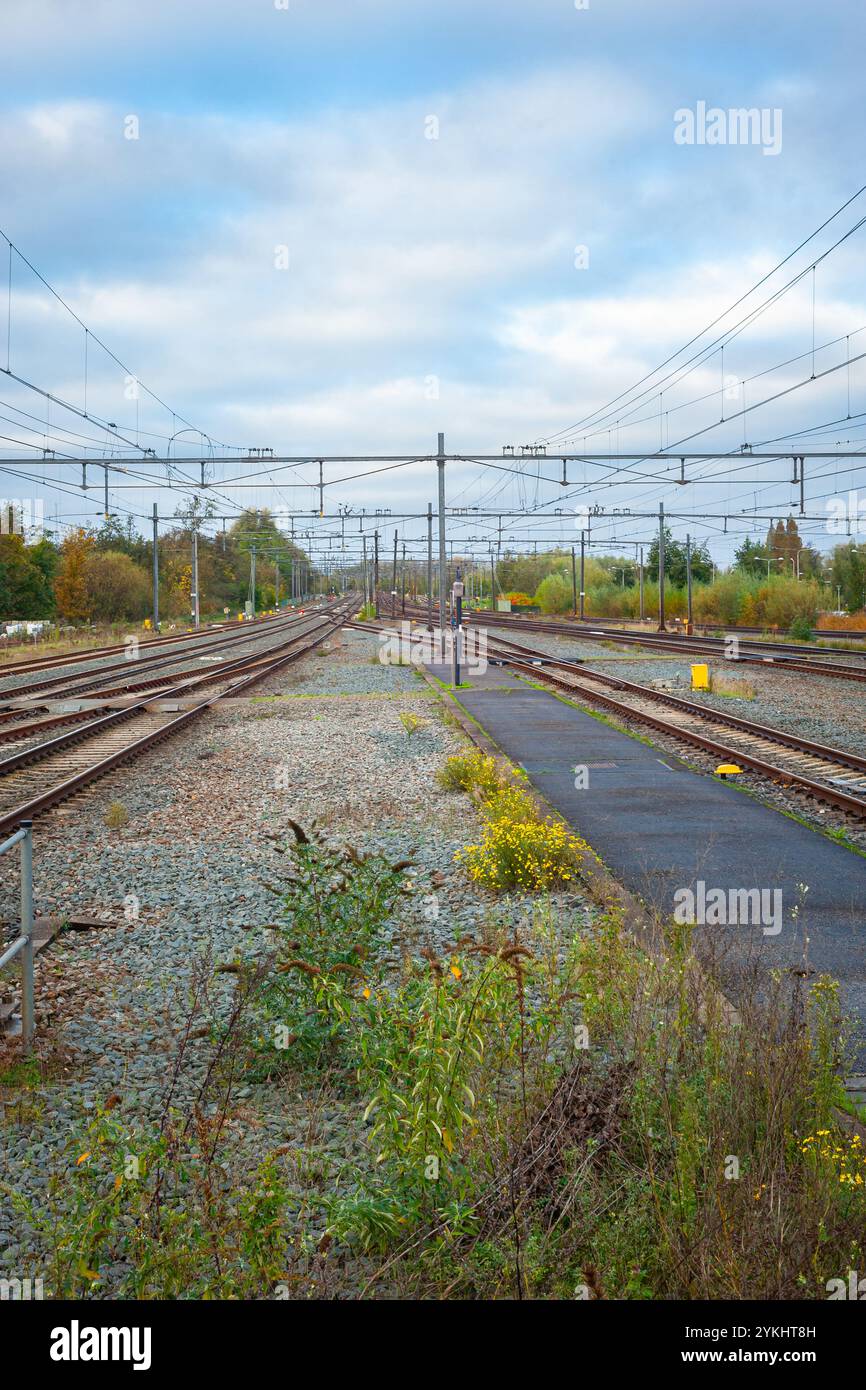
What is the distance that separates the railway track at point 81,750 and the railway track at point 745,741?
8752 mm

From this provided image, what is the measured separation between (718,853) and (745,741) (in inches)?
321

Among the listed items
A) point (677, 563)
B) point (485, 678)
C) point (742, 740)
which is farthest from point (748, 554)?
point (742, 740)

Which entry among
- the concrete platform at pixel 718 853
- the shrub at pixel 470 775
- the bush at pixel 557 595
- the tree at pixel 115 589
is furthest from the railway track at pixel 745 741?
the bush at pixel 557 595

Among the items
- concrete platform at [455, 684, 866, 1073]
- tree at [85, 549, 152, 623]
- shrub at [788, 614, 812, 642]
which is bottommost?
concrete platform at [455, 684, 866, 1073]

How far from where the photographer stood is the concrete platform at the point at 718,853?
700 cm

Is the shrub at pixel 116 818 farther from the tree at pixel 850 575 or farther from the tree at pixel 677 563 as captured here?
the tree at pixel 677 563

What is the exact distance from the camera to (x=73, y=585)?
6059cm

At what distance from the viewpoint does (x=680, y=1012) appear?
514cm

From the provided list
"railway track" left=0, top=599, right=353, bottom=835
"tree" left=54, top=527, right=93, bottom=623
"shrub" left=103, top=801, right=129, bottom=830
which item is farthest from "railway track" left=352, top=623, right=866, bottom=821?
"tree" left=54, top=527, right=93, bottom=623

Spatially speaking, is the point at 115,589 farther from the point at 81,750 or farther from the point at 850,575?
the point at 81,750

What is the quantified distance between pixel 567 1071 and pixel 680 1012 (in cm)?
63

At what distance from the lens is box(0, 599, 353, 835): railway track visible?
514 inches

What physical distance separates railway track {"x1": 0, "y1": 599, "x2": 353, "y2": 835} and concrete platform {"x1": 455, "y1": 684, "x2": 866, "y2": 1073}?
597cm

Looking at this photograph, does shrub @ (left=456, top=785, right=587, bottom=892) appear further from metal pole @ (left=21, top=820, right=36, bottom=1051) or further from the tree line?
the tree line
